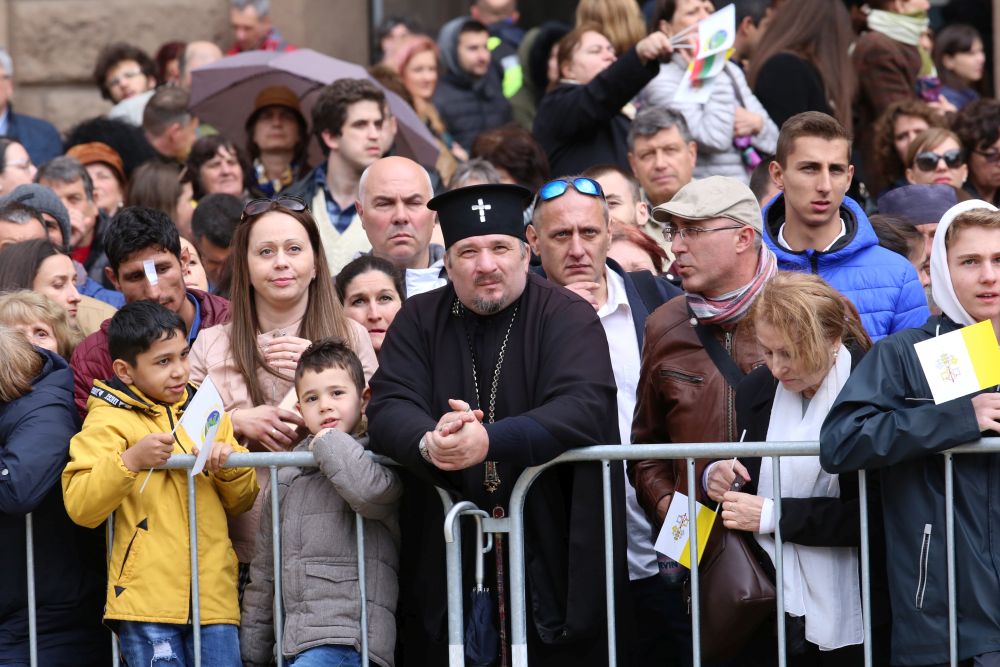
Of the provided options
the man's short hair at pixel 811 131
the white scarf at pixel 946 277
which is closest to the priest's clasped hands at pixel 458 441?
the white scarf at pixel 946 277

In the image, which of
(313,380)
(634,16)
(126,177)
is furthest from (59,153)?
(313,380)

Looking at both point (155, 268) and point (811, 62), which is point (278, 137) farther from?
point (811, 62)

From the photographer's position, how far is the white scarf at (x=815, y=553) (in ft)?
16.8

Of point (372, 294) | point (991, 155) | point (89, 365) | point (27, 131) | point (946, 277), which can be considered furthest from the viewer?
point (27, 131)

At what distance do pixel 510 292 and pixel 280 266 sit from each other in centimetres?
105

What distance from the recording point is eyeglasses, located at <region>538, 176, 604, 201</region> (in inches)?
249

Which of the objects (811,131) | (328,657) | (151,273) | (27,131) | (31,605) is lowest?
(328,657)

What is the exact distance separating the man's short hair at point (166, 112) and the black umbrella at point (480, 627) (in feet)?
16.3

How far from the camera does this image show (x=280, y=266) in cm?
612

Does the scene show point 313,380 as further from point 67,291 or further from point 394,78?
point 394,78

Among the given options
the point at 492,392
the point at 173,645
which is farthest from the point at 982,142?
the point at 173,645

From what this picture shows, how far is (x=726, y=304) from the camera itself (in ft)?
18.3

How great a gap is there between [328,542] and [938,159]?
4.11m

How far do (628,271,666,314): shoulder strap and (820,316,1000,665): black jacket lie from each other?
4.39 ft
